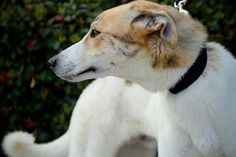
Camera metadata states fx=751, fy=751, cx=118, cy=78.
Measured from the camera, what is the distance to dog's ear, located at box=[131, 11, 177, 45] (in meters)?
3.61

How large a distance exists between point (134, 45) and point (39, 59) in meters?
1.91

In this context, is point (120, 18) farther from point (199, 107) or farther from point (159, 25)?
point (199, 107)

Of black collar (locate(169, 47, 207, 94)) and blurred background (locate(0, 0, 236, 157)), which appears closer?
black collar (locate(169, 47, 207, 94))

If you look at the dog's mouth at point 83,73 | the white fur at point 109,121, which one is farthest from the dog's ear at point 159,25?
the white fur at point 109,121

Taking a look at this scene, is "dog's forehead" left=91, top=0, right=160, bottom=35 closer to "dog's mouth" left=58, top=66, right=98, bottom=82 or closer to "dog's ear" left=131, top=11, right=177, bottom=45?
"dog's ear" left=131, top=11, right=177, bottom=45

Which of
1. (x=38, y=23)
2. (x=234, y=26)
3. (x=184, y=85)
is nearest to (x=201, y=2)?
(x=234, y=26)

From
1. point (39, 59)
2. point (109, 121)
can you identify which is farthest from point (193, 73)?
point (39, 59)

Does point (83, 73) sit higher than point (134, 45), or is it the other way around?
point (134, 45)

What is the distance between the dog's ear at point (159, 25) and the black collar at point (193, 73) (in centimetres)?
21

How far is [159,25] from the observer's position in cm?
361

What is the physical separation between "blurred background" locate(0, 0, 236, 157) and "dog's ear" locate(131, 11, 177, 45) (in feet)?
5.43

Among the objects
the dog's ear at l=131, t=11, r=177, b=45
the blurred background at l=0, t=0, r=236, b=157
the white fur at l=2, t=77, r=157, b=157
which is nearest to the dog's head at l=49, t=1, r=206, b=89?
the dog's ear at l=131, t=11, r=177, b=45

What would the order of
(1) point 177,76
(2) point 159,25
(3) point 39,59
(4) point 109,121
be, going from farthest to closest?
(3) point 39,59, (4) point 109,121, (1) point 177,76, (2) point 159,25

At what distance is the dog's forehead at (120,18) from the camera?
372 cm
